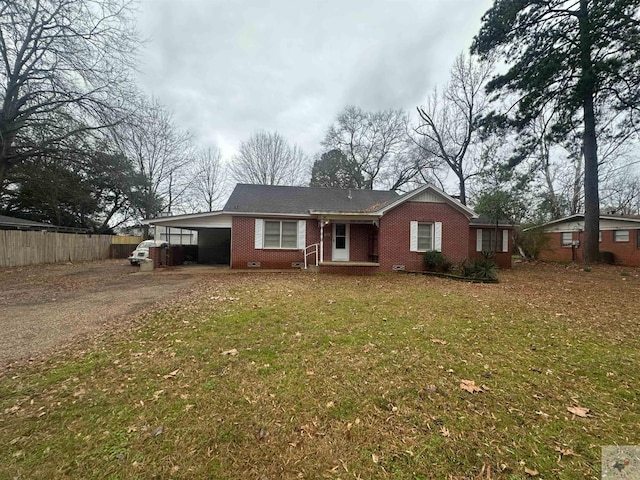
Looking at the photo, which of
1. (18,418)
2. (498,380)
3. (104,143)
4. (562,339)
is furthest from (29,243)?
(562,339)

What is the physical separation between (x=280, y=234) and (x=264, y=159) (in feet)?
63.9

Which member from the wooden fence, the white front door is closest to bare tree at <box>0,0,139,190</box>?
the wooden fence

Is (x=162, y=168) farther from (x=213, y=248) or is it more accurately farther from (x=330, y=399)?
(x=330, y=399)

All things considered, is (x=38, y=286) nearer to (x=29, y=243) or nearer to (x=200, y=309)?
Result: (x=200, y=309)

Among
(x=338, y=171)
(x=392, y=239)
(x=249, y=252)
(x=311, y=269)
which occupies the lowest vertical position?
(x=311, y=269)

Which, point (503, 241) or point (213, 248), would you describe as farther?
point (213, 248)

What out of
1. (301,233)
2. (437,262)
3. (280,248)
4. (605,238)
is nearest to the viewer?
(437,262)

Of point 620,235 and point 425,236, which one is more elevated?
point 620,235

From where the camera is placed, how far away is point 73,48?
11633mm

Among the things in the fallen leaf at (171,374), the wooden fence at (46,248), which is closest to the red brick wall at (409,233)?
the fallen leaf at (171,374)

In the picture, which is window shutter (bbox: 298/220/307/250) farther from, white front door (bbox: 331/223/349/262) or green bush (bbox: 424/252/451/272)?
green bush (bbox: 424/252/451/272)

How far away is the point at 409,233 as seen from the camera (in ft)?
41.0

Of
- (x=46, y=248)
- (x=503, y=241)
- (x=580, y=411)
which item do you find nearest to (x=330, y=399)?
(x=580, y=411)

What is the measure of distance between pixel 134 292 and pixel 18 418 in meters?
6.20
